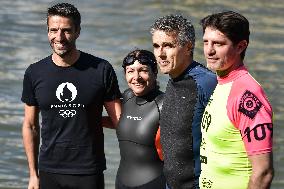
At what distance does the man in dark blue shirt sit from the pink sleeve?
2.21 ft

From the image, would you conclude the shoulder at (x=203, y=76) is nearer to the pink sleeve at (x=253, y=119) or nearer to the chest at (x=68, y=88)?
the pink sleeve at (x=253, y=119)

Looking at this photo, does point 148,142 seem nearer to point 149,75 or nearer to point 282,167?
point 149,75

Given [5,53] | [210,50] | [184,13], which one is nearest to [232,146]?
[210,50]

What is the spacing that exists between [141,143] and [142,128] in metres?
0.12

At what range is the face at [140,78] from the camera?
21.7 feet

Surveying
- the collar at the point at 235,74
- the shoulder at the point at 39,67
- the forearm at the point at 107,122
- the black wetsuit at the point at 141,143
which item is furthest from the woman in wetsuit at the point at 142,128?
the collar at the point at 235,74

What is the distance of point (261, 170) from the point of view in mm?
4734

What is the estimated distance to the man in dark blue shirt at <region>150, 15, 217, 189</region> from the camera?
18.2ft

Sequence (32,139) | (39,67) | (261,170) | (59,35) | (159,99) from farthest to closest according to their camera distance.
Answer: (32,139), (39,67), (159,99), (59,35), (261,170)

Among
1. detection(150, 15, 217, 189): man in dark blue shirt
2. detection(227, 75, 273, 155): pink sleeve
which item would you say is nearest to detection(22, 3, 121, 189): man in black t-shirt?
detection(150, 15, 217, 189): man in dark blue shirt

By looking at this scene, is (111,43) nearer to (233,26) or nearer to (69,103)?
(69,103)

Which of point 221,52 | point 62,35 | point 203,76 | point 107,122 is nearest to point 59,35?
point 62,35

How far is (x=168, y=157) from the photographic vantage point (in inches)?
226

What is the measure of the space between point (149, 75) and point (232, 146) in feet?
6.06
